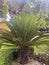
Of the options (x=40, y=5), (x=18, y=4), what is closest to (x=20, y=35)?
(x=40, y=5)

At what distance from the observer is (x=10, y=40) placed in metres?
5.09

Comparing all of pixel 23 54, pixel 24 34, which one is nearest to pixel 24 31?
pixel 24 34

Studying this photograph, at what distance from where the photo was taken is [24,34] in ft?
16.3

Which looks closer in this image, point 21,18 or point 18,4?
point 21,18

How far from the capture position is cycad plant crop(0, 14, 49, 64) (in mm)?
4871

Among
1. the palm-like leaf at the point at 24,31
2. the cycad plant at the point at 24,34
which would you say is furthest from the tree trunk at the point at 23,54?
the palm-like leaf at the point at 24,31

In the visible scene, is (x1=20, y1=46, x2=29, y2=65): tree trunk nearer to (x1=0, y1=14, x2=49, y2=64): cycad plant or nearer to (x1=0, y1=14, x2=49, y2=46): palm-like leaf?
(x1=0, y1=14, x2=49, y2=64): cycad plant

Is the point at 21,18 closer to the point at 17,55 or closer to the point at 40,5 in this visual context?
the point at 17,55

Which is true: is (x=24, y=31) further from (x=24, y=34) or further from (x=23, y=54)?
(x=23, y=54)

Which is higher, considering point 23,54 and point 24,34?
point 24,34

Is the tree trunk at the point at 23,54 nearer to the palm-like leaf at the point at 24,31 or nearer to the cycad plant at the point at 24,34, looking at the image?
the cycad plant at the point at 24,34

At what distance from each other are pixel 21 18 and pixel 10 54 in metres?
1.28

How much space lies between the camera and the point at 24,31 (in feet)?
16.2

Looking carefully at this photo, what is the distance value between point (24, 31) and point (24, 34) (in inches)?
3.4
